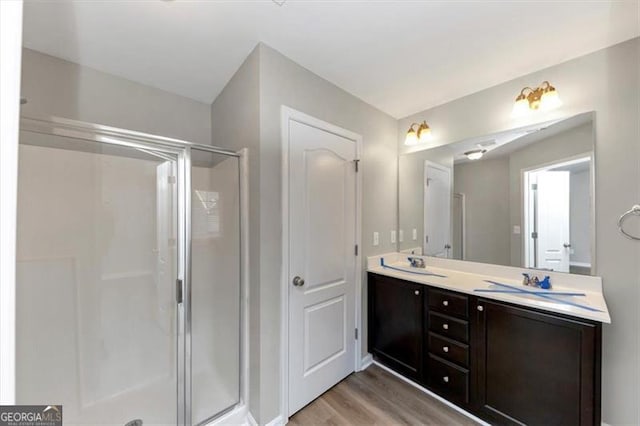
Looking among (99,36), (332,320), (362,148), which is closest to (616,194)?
(362,148)

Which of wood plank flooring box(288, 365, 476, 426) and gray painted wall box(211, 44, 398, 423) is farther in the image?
wood plank flooring box(288, 365, 476, 426)

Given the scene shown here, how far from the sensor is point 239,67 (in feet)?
6.04

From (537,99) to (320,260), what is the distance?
1968 mm

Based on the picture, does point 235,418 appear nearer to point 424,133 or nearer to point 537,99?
point 424,133

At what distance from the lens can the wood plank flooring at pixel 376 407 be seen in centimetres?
170

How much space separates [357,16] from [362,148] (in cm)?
108

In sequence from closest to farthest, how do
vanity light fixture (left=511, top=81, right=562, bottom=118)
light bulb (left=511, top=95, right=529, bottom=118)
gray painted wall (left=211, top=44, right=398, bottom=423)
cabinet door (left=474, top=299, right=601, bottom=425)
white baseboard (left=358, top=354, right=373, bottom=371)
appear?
cabinet door (left=474, top=299, right=601, bottom=425)
gray painted wall (left=211, top=44, right=398, bottom=423)
vanity light fixture (left=511, top=81, right=562, bottom=118)
light bulb (left=511, top=95, right=529, bottom=118)
white baseboard (left=358, top=354, right=373, bottom=371)

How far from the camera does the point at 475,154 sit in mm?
2215

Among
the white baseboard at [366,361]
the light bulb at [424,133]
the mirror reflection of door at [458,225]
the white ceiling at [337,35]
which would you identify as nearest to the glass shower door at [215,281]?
the white ceiling at [337,35]

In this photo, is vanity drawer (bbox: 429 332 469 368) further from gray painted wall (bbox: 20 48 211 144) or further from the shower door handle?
gray painted wall (bbox: 20 48 211 144)

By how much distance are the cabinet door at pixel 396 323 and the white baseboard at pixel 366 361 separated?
61mm

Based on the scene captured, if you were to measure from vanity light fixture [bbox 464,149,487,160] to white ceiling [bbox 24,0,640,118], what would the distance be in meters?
0.56

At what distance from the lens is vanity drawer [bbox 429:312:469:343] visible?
5.68 ft

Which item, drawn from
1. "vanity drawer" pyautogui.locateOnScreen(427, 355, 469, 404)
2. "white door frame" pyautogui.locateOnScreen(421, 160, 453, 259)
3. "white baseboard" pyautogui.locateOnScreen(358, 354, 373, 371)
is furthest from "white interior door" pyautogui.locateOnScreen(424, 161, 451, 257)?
"white baseboard" pyautogui.locateOnScreen(358, 354, 373, 371)
